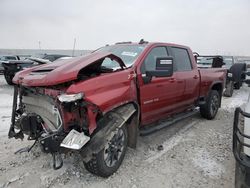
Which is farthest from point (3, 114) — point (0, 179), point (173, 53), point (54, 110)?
point (173, 53)

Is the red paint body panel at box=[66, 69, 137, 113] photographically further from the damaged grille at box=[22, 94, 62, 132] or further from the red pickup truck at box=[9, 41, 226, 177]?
the damaged grille at box=[22, 94, 62, 132]

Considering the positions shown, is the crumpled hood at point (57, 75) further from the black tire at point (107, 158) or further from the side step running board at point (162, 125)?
the side step running board at point (162, 125)

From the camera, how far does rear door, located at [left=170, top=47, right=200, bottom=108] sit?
17.3 feet

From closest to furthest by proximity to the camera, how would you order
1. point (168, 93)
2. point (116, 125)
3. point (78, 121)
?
point (78, 121) → point (116, 125) → point (168, 93)

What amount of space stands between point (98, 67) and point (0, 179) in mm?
2116

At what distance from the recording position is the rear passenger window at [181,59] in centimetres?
528

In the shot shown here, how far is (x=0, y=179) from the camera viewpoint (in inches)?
140

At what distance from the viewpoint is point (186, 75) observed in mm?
5422

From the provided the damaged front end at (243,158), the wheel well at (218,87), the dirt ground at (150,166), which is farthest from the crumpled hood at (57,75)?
the wheel well at (218,87)

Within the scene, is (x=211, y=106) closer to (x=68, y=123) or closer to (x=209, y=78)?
(x=209, y=78)

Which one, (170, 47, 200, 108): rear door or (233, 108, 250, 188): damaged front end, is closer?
(233, 108, 250, 188): damaged front end

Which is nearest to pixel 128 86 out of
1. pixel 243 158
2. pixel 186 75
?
pixel 243 158

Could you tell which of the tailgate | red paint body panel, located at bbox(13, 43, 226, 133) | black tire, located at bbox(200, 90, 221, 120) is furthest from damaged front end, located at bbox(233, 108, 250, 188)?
black tire, located at bbox(200, 90, 221, 120)

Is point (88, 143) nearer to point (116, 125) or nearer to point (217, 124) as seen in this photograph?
point (116, 125)
